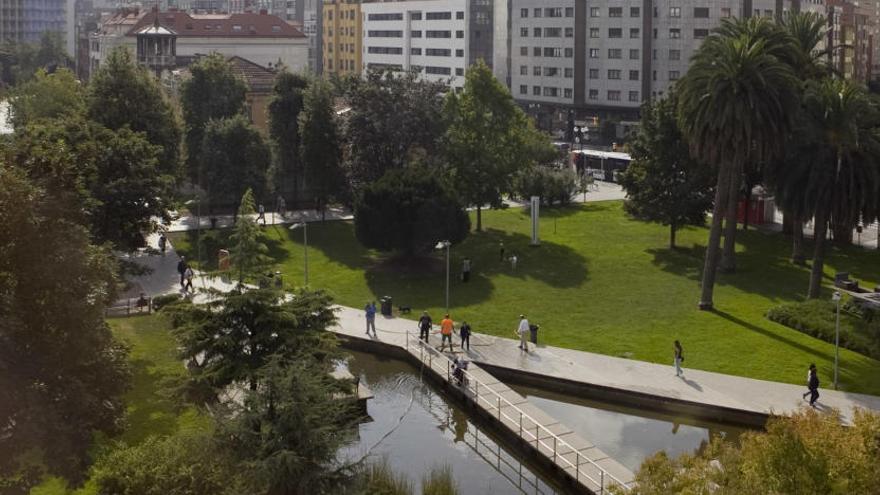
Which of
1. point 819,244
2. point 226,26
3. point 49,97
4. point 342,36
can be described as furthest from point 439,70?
point 819,244

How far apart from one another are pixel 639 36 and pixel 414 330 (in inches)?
3153

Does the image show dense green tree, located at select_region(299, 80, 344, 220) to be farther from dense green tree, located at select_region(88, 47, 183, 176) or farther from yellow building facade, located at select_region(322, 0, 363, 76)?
yellow building facade, located at select_region(322, 0, 363, 76)

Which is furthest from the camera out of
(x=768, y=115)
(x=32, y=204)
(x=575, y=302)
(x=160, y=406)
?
(x=575, y=302)

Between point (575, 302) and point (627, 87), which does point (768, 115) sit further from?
point (627, 87)

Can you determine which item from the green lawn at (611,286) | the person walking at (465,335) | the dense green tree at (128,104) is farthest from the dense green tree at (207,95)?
the person walking at (465,335)

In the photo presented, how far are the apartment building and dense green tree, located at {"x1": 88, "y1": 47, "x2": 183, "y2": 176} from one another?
76828 millimetres

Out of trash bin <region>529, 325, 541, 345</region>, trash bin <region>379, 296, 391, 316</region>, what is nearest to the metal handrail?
trash bin <region>529, 325, 541, 345</region>

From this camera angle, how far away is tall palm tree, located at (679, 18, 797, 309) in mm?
43688

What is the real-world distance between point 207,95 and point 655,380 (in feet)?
149

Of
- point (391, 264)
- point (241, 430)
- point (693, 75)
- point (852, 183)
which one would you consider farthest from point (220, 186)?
point (241, 430)

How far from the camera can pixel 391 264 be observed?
185 ft

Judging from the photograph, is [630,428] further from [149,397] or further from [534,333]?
[149,397]

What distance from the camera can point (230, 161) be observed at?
65.6 m

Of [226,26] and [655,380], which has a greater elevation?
[226,26]
